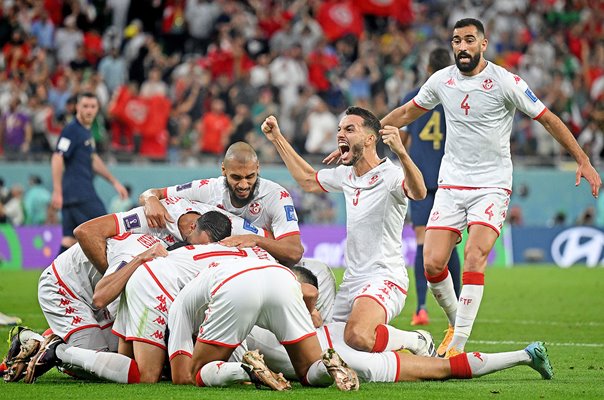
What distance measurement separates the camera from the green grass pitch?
7.21 meters

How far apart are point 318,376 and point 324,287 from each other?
165cm

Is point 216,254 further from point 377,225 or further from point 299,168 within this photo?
point 299,168

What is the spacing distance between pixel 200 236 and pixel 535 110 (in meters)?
2.93

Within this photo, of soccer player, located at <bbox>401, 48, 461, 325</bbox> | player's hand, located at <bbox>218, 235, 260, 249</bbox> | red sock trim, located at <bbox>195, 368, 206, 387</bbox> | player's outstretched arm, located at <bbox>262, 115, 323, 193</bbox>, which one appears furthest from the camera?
soccer player, located at <bbox>401, 48, 461, 325</bbox>

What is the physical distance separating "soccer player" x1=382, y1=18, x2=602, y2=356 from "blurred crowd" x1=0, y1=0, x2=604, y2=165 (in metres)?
11.5

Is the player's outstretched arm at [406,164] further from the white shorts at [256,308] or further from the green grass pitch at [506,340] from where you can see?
the green grass pitch at [506,340]

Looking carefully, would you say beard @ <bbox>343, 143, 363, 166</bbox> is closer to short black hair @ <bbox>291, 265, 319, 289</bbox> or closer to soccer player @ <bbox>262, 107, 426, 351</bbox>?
soccer player @ <bbox>262, 107, 426, 351</bbox>

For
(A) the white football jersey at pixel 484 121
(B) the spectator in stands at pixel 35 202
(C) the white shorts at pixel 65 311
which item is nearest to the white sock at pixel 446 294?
(A) the white football jersey at pixel 484 121

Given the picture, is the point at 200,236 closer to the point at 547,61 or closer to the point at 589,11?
the point at 547,61

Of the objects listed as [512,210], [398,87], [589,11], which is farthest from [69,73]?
[589,11]

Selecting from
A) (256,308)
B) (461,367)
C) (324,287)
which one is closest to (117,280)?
(256,308)

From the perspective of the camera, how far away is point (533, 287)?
56.2 feet

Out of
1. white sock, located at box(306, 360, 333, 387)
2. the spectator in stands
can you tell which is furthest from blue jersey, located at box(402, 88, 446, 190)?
the spectator in stands

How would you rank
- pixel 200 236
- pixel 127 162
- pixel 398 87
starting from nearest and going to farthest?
1. pixel 200 236
2. pixel 127 162
3. pixel 398 87
